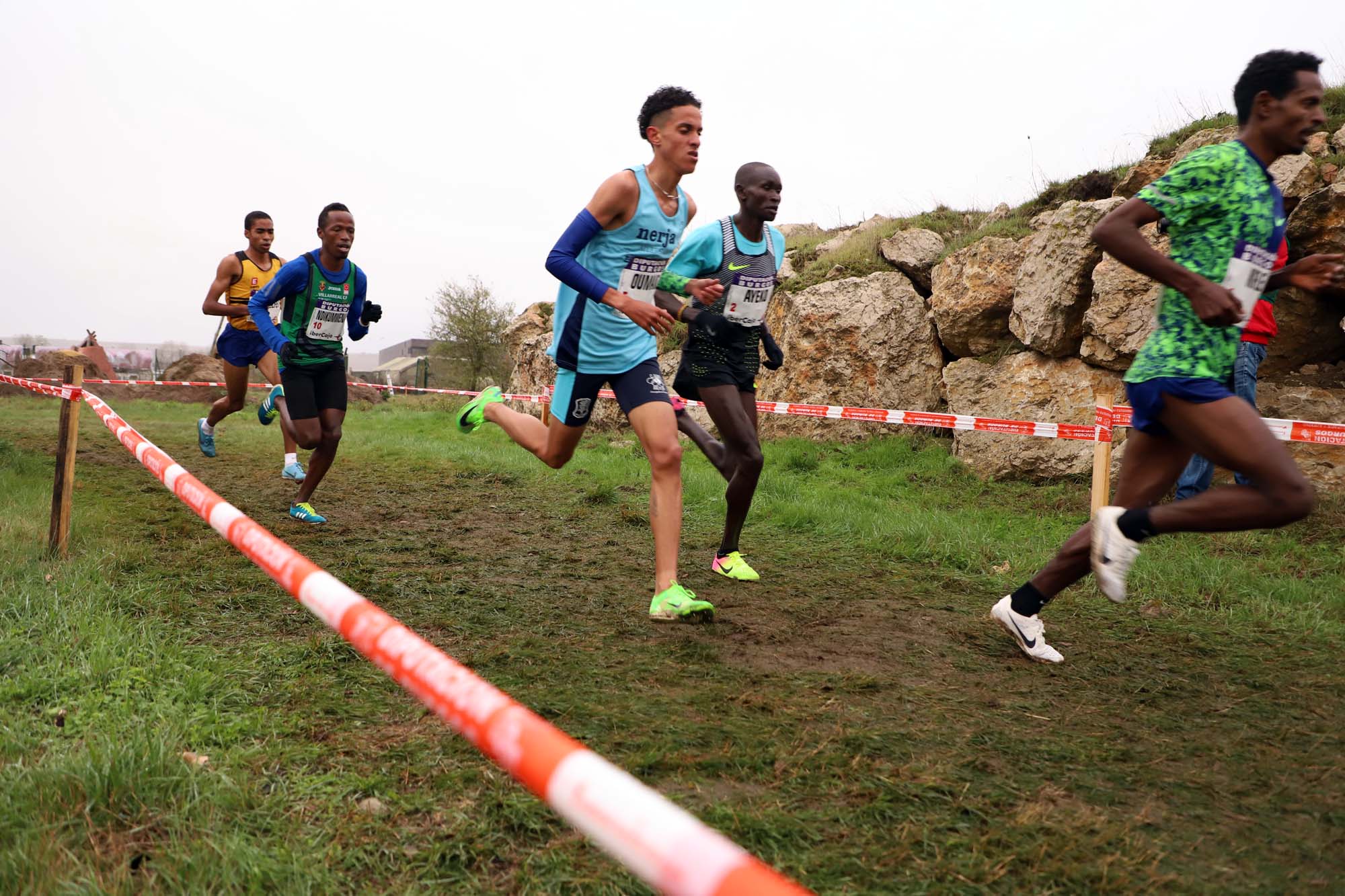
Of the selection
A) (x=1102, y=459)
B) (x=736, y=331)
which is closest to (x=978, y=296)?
(x=1102, y=459)

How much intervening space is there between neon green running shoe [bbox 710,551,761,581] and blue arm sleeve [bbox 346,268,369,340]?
3303 millimetres

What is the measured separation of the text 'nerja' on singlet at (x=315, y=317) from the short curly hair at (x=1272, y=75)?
5493 millimetres

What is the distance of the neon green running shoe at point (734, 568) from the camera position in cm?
512

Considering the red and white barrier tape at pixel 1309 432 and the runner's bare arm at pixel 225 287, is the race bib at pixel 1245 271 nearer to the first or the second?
the red and white barrier tape at pixel 1309 432

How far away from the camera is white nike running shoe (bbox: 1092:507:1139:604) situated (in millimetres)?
3219

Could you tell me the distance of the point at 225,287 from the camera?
8188 millimetres

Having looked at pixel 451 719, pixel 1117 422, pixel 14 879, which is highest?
pixel 1117 422

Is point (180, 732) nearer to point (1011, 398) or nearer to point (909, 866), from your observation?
point (909, 866)

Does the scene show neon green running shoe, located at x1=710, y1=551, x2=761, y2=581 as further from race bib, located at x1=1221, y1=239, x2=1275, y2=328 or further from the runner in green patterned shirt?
race bib, located at x1=1221, y1=239, x2=1275, y2=328

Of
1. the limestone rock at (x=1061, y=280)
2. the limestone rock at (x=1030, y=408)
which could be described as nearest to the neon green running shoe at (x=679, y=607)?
the limestone rock at (x=1030, y=408)

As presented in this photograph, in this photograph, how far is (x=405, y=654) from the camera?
141 cm

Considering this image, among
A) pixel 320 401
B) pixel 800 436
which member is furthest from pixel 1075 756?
pixel 800 436

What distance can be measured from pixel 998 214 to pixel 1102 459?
612 cm

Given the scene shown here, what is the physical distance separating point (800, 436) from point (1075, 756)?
8214 millimetres
